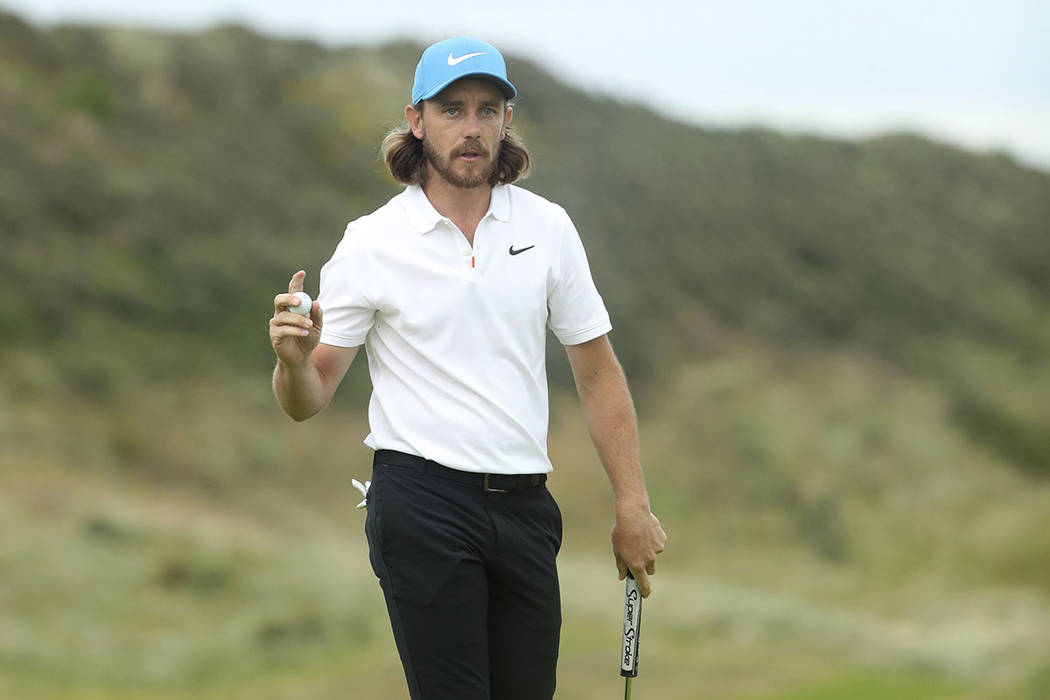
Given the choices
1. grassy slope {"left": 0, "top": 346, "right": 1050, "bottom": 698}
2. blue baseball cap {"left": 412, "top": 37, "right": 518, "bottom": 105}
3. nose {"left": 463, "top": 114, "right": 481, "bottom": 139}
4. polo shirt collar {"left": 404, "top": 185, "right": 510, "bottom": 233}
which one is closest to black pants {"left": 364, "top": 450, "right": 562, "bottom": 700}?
polo shirt collar {"left": 404, "top": 185, "right": 510, "bottom": 233}

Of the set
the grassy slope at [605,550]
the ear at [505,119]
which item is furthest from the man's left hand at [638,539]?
the grassy slope at [605,550]

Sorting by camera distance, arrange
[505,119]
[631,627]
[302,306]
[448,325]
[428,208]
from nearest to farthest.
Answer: [302,306]
[448,325]
[428,208]
[505,119]
[631,627]

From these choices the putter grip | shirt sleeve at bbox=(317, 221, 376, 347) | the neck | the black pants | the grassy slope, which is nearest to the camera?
the black pants

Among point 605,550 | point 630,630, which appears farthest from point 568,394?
point 630,630

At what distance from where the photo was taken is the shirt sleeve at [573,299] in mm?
3877

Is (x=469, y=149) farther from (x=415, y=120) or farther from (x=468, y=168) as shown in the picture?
(x=415, y=120)

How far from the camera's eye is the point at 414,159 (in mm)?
3920

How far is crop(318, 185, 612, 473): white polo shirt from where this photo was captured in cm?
367

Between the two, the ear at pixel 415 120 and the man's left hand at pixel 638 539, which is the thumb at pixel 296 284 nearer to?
the ear at pixel 415 120

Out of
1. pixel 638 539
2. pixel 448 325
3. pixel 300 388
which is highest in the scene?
pixel 448 325

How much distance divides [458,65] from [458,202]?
37cm

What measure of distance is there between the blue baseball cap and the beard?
0.16 m

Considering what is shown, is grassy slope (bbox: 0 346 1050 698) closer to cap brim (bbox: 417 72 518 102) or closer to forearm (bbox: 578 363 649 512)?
forearm (bbox: 578 363 649 512)

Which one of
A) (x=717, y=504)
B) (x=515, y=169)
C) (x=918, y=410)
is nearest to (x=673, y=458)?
(x=717, y=504)
